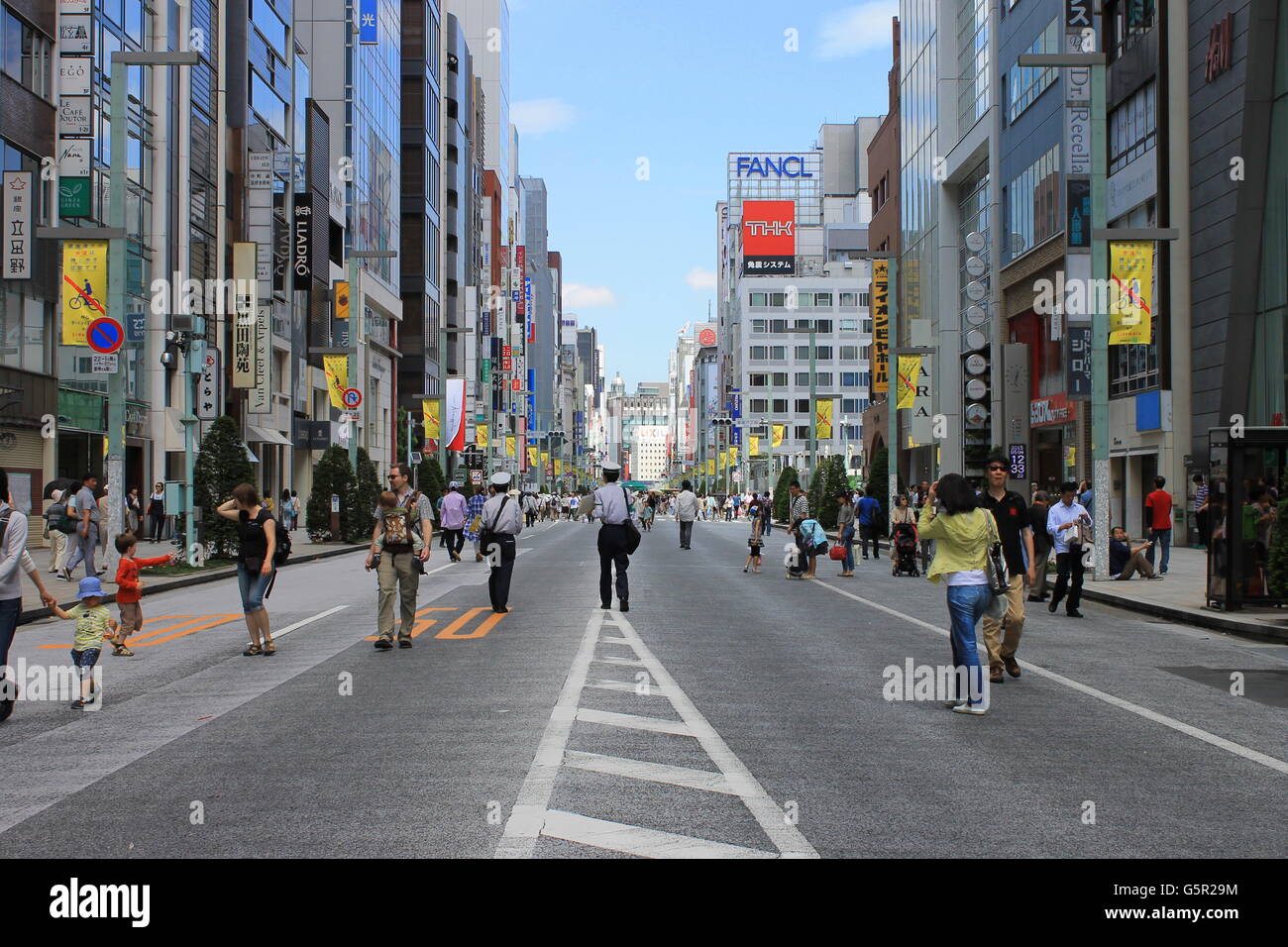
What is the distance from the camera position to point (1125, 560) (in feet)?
78.3

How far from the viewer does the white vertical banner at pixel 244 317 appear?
148 ft

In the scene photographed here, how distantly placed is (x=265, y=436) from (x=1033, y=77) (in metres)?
33.7

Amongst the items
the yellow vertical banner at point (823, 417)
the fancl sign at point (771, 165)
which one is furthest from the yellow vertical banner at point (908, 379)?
the fancl sign at point (771, 165)

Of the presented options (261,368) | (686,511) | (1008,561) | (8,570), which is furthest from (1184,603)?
(261,368)

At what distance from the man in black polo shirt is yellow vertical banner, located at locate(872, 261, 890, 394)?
50.8 meters

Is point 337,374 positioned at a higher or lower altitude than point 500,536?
higher

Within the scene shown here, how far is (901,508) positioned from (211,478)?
15585 mm

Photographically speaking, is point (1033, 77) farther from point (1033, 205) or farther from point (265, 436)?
point (265, 436)

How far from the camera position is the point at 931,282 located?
6028 cm

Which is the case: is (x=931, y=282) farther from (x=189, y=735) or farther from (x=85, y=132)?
(x=189, y=735)

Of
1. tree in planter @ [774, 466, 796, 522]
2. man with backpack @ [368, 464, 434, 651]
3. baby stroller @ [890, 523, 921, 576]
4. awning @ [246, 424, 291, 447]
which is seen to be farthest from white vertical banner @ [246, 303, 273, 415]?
man with backpack @ [368, 464, 434, 651]

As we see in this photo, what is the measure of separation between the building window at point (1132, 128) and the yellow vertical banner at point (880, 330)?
20.1 meters

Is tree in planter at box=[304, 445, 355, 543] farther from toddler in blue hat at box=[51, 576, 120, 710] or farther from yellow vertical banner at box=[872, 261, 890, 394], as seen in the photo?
yellow vertical banner at box=[872, 261, 890, 394]
